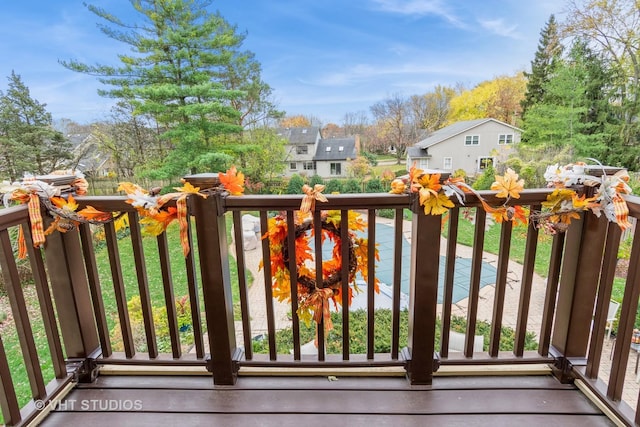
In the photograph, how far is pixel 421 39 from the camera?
14.5m

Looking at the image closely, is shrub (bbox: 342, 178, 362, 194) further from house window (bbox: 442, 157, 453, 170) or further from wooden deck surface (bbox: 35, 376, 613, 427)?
wooden deck surface (bbox: 35, 376, 613, 427)

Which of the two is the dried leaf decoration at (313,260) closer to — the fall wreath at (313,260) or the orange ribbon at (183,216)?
the fall wreath at (313,260)

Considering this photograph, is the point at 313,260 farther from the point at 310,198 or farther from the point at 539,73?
the point at 539,73

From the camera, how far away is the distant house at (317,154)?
1767 cm

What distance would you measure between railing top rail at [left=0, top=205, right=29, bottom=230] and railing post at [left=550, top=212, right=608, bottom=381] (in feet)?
7.06

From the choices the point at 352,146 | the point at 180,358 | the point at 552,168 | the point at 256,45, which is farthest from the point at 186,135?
the point at 352,146

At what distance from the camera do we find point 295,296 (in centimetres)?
141

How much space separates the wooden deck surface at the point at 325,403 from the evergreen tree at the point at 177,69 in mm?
7487

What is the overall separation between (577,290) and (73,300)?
7.18 feet

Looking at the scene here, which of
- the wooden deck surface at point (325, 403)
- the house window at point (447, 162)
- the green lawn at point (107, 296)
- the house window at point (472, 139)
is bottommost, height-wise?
the green lawn at point (107, 296)

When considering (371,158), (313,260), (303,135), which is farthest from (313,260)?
(303,135)

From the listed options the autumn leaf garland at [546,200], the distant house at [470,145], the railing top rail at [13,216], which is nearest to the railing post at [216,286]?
the railing top rail at [13,216]

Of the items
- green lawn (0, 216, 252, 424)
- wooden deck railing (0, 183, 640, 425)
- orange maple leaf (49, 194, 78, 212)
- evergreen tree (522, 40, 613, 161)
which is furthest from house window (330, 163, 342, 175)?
orange maple leaf (49, 194, 78, 212)

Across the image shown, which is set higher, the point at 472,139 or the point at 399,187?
the point at 472,139
